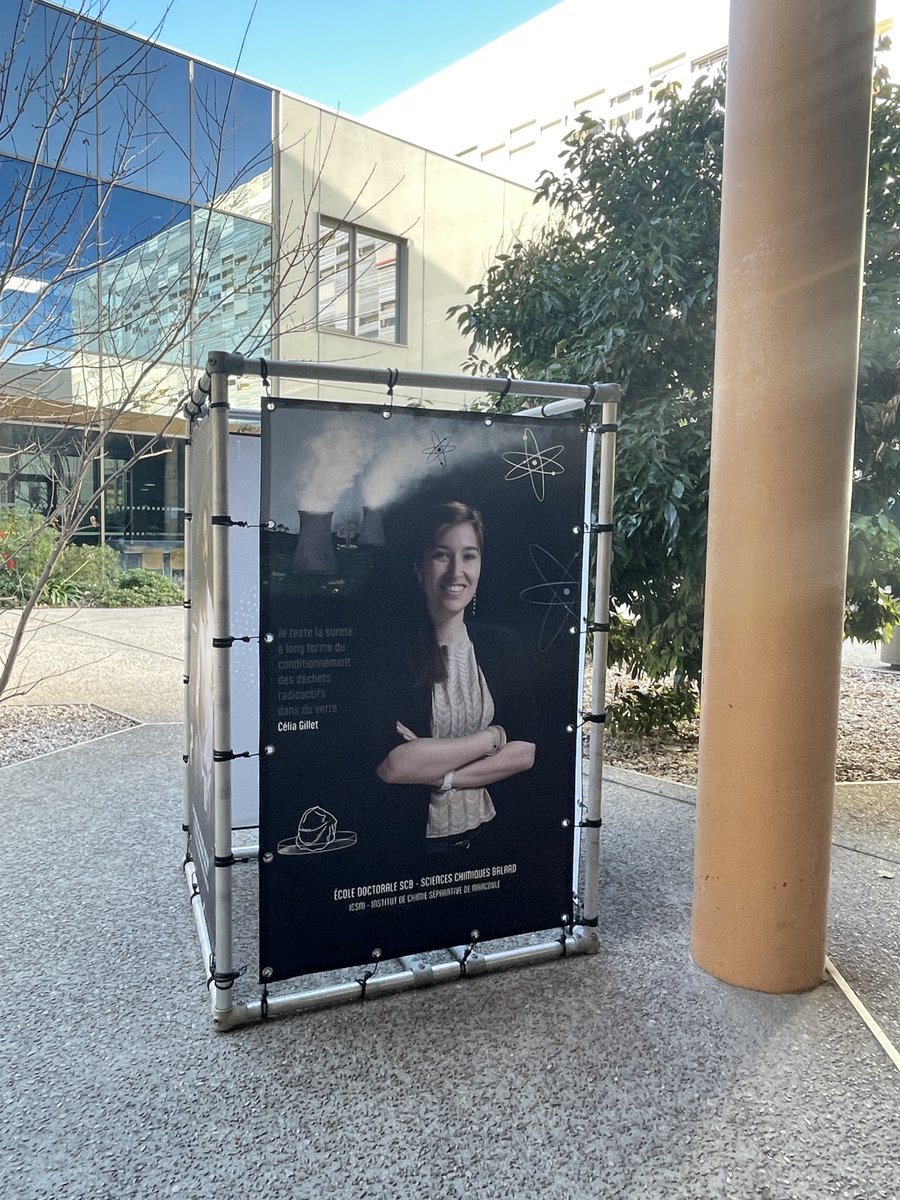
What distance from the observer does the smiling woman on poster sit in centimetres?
330

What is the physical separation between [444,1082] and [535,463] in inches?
82.2

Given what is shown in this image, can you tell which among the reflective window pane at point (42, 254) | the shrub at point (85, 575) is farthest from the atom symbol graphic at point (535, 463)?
the shrub at point (85, 575)

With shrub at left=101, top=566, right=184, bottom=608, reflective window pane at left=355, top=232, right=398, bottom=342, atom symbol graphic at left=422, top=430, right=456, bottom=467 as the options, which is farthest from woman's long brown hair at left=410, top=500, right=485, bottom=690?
reflective window pane at left=355, top=232, right=398, bottom=342

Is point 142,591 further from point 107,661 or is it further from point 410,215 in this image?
point 410,215

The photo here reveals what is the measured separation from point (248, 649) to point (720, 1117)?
2862mm

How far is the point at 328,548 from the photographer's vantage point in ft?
10.2

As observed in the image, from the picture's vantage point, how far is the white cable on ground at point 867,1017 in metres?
3.09

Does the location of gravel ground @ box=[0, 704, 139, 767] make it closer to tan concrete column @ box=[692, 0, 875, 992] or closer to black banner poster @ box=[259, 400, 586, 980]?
black banner poster @ box=[259, 400, 586, 980]

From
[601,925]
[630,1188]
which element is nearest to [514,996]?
[601,925]

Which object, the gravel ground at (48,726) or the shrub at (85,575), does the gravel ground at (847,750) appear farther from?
the shrub at (85,575)

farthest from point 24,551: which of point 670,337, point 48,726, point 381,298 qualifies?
point 670,337

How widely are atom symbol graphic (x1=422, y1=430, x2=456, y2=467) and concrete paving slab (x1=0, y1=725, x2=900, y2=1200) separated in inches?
76.2

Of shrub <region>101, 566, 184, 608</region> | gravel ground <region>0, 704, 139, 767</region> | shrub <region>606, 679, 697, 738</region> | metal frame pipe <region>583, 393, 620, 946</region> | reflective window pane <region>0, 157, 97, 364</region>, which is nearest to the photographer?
metal frame pipe <region>583, 393, 620, 946</region>

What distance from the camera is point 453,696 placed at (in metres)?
3.38
